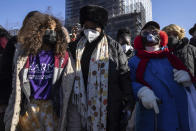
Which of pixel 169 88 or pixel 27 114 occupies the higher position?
pixel 169 88

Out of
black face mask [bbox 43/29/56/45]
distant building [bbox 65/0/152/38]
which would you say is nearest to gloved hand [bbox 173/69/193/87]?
black face mask [bbox 43/29/56/45]

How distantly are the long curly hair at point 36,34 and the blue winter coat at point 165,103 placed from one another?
1096mm

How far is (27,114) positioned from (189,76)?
6.41 ft

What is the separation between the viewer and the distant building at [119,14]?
3969cm

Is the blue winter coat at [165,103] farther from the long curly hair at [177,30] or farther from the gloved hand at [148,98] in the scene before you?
the long curly hair at [177,30]

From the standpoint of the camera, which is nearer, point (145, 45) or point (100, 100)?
point (100, 100)

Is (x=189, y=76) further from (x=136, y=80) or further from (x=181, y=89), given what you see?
(x=136, y=80)

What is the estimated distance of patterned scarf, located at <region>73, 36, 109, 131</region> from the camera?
2570 mm

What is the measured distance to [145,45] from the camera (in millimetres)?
2855

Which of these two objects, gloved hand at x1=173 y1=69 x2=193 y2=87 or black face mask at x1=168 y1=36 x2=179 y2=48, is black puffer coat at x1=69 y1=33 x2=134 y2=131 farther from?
black face mask at x1=168 y1=36 x2=179 y2=48

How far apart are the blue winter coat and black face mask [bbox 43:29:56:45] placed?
46.5 inches

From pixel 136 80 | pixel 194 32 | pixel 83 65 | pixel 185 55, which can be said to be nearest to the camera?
pixel 136 80

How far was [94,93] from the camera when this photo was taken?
105 inches

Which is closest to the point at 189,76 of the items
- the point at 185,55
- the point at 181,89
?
the point at 181,89
